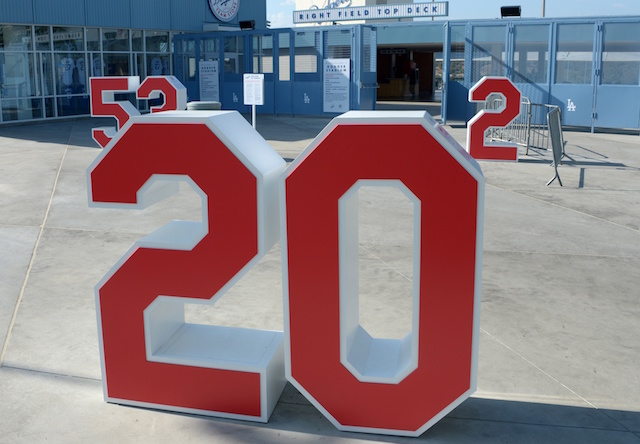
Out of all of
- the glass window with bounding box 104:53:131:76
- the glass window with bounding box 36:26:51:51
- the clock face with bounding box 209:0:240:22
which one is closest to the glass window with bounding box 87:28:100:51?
the glass window with bounding box 104:53:131:76

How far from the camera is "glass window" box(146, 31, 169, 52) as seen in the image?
25719mm

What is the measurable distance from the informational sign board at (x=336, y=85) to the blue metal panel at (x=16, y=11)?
9053 millimetres

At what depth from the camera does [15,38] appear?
2098cm

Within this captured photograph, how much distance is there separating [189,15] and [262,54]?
4308mm

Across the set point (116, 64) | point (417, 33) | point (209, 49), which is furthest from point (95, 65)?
point (417, 33)

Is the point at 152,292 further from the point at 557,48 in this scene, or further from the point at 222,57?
the point at 222,57

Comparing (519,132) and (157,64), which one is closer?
(519,132)

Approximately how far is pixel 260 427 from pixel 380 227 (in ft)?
16.1

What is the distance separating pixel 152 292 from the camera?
396 cm

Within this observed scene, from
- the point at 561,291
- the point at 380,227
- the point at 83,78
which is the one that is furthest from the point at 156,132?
the point at 83,78

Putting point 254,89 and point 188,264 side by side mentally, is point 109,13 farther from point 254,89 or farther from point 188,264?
point 188,264

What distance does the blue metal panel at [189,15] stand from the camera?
26.1 meters

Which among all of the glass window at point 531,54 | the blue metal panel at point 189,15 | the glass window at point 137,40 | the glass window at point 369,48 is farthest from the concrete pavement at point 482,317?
the blue metal panel at point 189,15

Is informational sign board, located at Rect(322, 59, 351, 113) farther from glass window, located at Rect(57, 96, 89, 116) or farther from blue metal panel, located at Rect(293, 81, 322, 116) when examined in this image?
glass window, located at Rect(57, 96, 89, 116)
